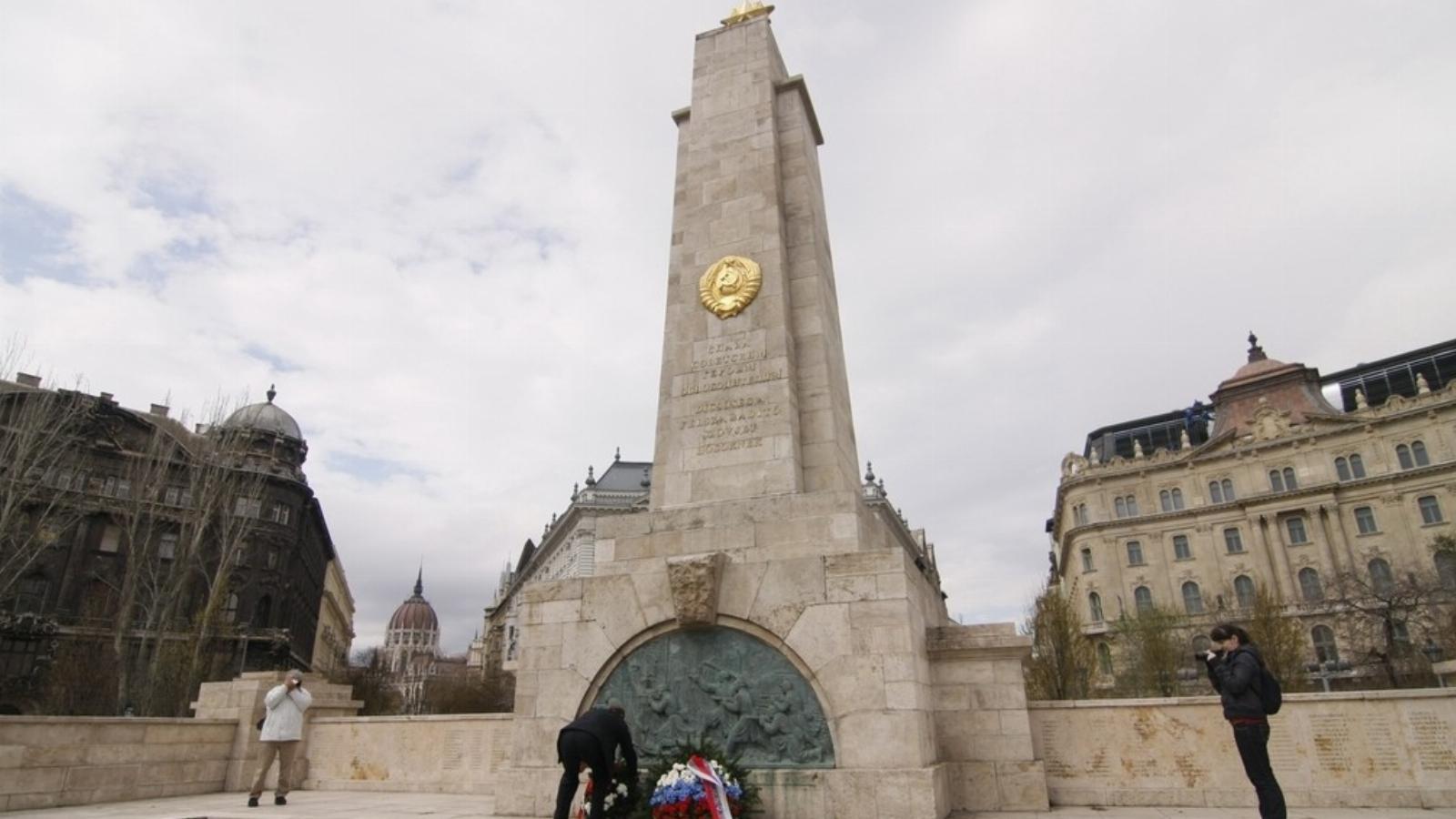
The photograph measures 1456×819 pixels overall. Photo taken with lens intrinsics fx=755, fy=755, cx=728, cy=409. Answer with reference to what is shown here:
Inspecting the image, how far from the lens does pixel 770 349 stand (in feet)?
35.9

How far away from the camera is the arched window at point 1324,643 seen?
1694 inches

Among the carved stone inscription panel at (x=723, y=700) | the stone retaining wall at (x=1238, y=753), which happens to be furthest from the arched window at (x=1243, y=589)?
the carved stone inscription panel at (x=723, y=700)

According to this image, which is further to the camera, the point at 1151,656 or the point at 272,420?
the point at 272,420

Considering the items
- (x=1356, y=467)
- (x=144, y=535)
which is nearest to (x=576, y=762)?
(x=144, y=535)

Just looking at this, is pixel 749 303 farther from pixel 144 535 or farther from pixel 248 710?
pixel 144 535

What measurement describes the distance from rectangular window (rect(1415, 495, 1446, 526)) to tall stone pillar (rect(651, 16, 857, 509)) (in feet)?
179

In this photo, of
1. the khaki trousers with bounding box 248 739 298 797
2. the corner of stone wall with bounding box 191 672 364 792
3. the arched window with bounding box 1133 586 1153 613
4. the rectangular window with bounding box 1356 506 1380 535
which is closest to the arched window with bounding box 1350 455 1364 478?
the rectangular window with bounding box 1356 506 1380 535

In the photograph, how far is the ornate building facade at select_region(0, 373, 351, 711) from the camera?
2792 cm

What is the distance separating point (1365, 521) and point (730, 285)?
57.1 metres

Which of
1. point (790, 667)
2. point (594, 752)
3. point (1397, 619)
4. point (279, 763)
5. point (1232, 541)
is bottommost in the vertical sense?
point (279, 763)

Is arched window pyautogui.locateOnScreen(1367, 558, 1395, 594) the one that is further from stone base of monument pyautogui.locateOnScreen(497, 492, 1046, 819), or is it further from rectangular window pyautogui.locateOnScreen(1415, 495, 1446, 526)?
stone base of monument pyautogui.locateOnScreen(497, 492, 1046, 819)

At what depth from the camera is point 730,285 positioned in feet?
37.8

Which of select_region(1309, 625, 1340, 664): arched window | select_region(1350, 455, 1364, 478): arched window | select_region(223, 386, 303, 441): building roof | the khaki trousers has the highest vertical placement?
select_region(223, 386, 303, 441): building roof

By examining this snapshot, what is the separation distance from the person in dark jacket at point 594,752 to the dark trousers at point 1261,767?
5.15 meters
